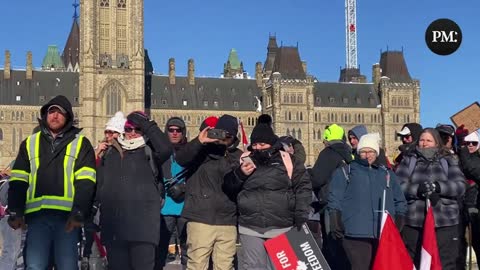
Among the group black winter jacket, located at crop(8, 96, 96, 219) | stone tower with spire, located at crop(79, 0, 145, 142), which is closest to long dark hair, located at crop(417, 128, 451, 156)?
black winter jacket, located at crop(8, 96, 96, 219)

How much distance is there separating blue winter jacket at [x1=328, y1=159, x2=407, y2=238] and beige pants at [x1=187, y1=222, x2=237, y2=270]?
998 mm

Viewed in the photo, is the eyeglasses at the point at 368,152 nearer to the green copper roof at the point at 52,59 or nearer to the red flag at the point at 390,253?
the red flag at the point at 390,253

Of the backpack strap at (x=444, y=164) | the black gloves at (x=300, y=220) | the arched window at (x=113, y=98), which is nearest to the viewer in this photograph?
the black gloves at (x=300, y=220)

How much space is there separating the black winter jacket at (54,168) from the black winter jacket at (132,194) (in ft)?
1.91

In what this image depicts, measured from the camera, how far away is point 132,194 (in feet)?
20.5

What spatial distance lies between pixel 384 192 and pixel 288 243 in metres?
1.20

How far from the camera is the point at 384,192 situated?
6699 millimetres

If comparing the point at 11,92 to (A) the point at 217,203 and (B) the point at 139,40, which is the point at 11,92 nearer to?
(B) the point at 139,40

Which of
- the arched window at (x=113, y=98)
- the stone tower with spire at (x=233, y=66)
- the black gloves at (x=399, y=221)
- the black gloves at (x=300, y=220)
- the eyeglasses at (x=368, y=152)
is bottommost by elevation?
the black gloves at (x=399, y=221)

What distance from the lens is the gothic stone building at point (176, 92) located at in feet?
233

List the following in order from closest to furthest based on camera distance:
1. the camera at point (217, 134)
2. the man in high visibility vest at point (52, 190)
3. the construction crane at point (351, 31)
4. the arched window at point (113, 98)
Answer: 1. the man in high visibility vest at point (52, 190)
2. the camera at point (217, 134)
3. the arched window at point (113, 98)
4. the construction crane at point (351, 31)

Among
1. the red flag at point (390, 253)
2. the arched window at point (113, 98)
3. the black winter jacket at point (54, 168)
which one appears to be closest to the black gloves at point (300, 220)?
the red flag at point (390, 253)

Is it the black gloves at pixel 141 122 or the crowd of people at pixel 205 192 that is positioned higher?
the black gloves at pixel 141 122

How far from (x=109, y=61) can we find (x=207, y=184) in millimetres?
66724
